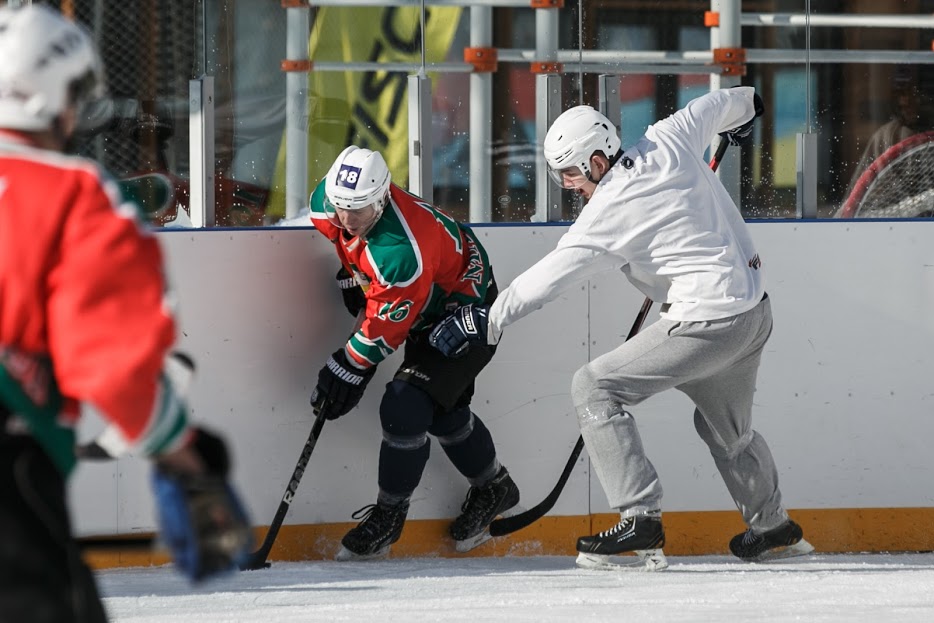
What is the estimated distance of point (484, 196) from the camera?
4633 mm

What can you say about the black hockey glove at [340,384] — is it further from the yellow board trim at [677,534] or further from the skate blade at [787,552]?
the skate blade at [787,552]

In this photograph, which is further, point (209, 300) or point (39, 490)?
point (209, 300)

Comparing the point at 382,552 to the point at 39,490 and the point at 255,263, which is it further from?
the point at 39,490

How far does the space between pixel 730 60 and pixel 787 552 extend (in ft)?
5.03

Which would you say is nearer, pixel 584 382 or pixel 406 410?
pixel 584 382

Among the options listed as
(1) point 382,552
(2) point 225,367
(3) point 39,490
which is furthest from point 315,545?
(3) point 39,490

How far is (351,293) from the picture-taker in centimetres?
440

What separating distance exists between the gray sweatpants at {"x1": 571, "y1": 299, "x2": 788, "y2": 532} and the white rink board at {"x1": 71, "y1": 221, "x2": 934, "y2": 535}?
0.40 m

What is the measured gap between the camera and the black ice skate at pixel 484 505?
4.47 meters

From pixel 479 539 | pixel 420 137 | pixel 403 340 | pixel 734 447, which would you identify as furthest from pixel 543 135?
pixel 479 539

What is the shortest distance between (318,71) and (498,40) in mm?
558

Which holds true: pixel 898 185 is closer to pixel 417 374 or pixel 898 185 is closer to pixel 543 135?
pixel 543 135

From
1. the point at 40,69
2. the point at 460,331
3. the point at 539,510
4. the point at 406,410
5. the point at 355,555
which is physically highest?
the point at 40,69

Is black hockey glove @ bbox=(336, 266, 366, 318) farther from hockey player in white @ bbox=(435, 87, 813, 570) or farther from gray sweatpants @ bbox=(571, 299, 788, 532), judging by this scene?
gray sweatpants @ bbox=(571, 299, 788, 532)
